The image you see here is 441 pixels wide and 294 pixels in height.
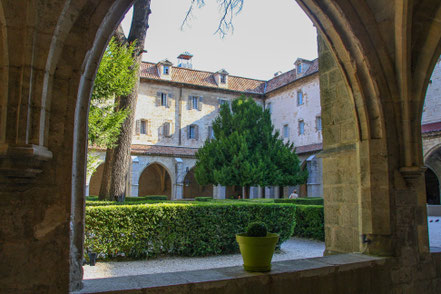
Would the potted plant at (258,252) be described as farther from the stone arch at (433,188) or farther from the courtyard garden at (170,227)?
the stone arch at (433,188)

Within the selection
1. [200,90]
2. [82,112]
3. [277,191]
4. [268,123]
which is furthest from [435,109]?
[82,112]

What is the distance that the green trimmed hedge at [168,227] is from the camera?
237 inches

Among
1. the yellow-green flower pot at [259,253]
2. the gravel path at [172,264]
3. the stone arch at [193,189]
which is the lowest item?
the gravel path at [172,264]

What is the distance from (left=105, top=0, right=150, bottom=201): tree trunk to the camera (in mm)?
8180

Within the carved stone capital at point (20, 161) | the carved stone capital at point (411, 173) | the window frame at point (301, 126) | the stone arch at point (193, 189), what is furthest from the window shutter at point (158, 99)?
the carved stone capital at point (20, 161)

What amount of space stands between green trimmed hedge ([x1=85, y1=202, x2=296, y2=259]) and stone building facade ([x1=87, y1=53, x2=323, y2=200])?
1353cm

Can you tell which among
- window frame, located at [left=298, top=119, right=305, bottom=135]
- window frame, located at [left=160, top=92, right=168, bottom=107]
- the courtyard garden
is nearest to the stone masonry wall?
window frame, located at [left=298, top=119, right=305, bottom=135]

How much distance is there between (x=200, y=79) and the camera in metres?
23.8

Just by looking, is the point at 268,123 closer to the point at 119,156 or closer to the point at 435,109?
the point at 435,109

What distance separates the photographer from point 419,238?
131 inches

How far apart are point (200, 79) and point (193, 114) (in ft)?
7.54

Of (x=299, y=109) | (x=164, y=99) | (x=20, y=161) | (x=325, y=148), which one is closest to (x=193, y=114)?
(x=164, y=99)

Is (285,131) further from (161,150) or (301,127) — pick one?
(161,150)

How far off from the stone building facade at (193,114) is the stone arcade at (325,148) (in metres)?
16.8
